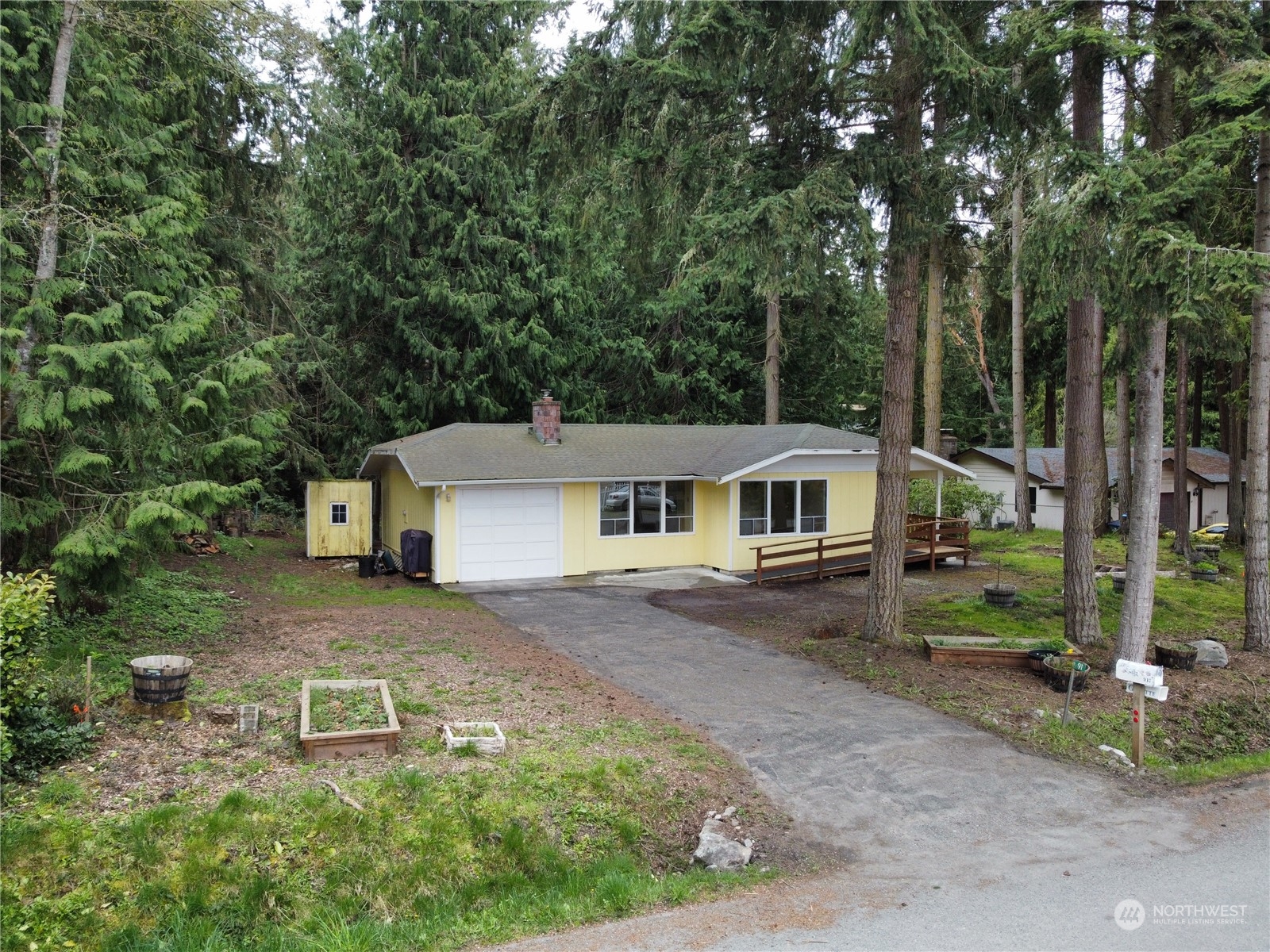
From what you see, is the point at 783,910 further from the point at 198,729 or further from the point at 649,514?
the point at 649,514

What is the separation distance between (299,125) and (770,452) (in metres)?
10.7

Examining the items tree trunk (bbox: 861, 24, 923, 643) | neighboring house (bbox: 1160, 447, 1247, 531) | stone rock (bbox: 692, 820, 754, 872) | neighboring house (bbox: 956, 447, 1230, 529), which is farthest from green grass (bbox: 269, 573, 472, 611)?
neighboring house (bbox: 1160, 447, 1247, 531)

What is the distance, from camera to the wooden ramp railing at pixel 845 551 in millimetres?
17125

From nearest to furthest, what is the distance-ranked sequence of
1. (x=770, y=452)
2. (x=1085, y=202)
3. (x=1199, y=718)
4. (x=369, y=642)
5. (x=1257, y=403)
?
(x=1085, y=202), (x=1199, y=718), (x=369, y=642), (x=1257, y=403), (x=770, y=452)

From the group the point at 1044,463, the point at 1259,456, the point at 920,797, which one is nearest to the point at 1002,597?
the point at 1259,456

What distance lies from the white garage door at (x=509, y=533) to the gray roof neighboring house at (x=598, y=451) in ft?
1.96

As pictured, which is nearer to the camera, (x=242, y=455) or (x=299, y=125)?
(x=242, y=455)

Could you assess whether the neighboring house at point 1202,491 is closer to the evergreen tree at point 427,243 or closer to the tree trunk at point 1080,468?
the tree trunk at point 1080,468

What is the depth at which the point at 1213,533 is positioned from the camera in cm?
2425

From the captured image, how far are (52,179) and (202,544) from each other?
10.8 m

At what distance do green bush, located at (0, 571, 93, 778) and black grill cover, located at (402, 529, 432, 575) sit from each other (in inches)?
379

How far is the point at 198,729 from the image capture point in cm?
674

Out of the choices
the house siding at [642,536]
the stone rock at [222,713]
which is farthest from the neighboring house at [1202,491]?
the stone rock at [222,713]

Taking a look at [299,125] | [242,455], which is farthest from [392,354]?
[242,455]
